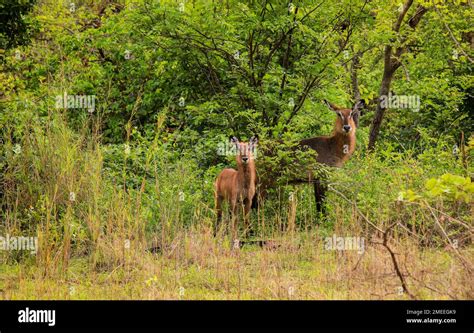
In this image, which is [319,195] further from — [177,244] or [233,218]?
[177,244]

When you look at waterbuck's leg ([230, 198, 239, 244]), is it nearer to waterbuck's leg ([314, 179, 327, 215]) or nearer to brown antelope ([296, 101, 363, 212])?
waterbuck's leg ([314, 179, 327, 215])

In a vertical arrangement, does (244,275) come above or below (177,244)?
below

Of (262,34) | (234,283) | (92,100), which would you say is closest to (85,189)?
(234,283)

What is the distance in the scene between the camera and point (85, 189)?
10367mm

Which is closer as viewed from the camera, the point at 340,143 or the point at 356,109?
the point at 356,109

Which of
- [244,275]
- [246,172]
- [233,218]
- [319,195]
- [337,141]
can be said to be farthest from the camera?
[337,141]

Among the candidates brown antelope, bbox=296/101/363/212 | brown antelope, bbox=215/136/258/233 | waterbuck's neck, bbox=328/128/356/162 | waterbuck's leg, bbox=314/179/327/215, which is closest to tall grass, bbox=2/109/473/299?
brown antelope, bbox=215/136/258/233

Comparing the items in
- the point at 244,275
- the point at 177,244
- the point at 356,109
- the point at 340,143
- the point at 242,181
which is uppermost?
the point at 356,109

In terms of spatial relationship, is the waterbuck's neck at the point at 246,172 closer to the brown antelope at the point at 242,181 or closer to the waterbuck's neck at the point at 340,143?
the brown antelope at the point at 242,181

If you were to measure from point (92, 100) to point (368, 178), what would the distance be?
17.9 feet

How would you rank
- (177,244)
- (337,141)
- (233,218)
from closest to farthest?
(177,244) < (233,218) < (337,141)

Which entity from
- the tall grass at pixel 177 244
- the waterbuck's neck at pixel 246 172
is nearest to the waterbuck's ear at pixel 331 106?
the tall grass at pixel 177 244

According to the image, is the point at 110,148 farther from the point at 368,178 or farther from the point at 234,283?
the point at 234,283

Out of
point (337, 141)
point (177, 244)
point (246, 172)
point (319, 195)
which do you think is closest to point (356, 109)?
point (337, 141)
